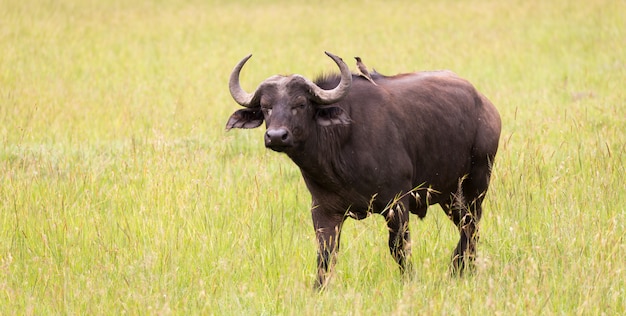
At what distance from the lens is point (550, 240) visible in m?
6.25

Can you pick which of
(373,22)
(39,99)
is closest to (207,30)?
(373,22)

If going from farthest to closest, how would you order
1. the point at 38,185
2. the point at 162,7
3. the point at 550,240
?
the point at 162,7, the point at 38,185, the point at 550,240

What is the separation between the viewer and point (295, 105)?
238 inches

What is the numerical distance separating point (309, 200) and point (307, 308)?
118 inches

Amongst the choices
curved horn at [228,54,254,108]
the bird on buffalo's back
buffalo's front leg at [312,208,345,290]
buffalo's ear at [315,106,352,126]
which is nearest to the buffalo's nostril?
buffalo's ear at [315,106,352,126]

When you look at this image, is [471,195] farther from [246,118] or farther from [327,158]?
[246,118]

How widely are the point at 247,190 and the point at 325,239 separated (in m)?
1.48

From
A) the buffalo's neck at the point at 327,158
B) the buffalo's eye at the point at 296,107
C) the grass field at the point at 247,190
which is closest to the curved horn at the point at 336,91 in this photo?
the buffalo's eye at the point at 296,107

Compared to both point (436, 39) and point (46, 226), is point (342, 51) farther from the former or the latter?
point (46, 226)

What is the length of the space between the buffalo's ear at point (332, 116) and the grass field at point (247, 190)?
0.96 meters

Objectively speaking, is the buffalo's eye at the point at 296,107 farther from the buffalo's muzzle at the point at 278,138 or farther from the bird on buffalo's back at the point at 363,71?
the bird on buffalo's back at the point at 363,71

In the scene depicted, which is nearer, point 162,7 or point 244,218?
point 244,218

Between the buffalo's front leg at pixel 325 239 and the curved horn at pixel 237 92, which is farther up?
the curved horn at pixel 237 92

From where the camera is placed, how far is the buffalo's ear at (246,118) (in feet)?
20.5
